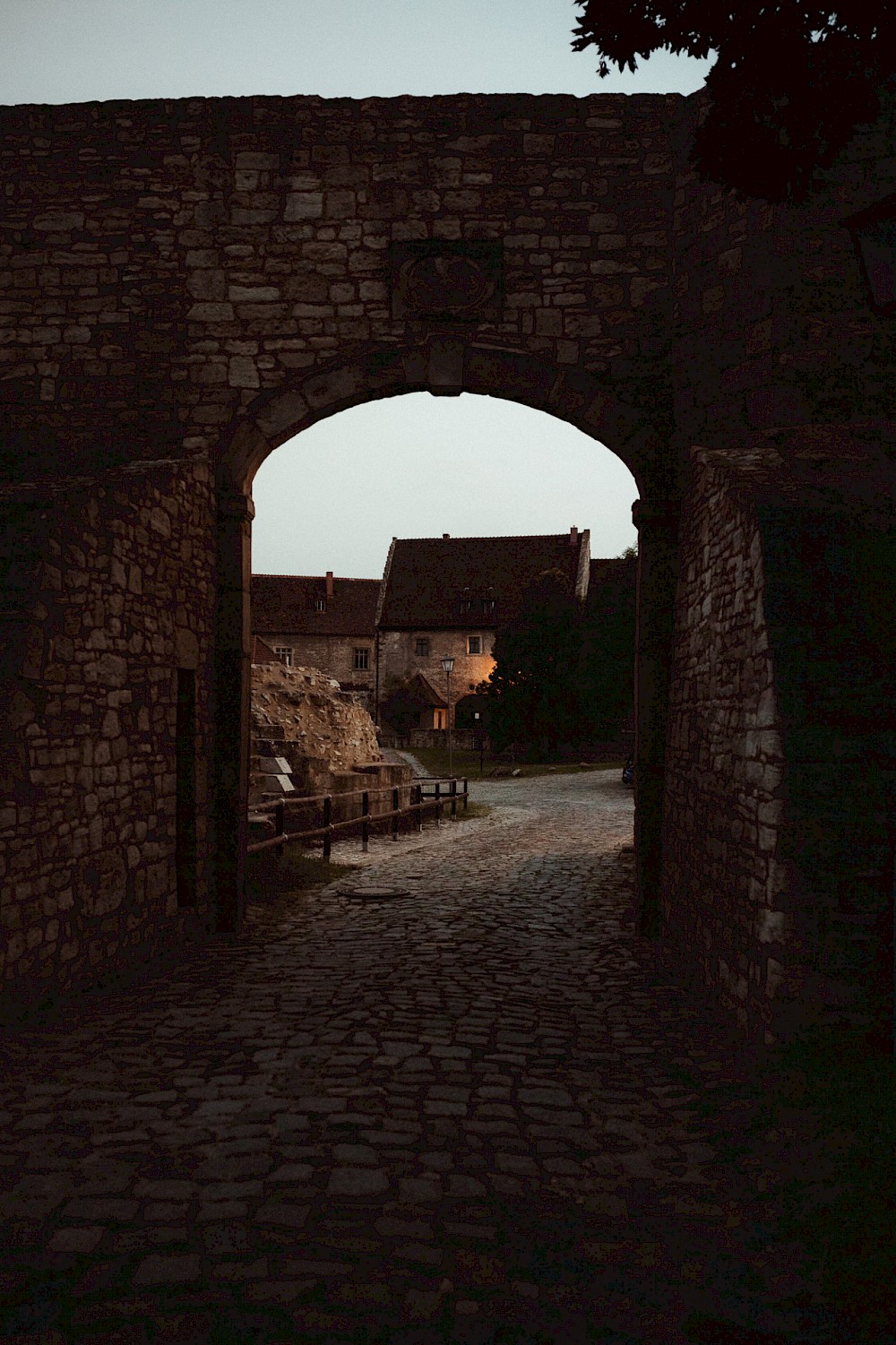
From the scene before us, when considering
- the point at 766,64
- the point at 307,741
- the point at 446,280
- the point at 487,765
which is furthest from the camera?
the point at 487,765

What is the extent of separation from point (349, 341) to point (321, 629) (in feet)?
134

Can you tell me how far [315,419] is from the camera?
7707mm

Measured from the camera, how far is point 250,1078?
408 centimetres

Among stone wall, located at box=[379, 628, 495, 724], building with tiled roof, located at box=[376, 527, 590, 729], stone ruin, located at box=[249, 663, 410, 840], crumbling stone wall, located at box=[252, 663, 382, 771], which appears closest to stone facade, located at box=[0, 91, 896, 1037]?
stone ruin, located at box=[249, 663, 410, 840]

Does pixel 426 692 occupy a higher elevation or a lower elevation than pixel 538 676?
lower

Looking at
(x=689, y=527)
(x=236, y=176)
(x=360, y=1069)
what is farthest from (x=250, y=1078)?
(x=236, y=176)

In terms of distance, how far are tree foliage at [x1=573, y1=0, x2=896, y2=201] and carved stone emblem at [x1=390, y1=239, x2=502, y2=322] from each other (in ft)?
8.27

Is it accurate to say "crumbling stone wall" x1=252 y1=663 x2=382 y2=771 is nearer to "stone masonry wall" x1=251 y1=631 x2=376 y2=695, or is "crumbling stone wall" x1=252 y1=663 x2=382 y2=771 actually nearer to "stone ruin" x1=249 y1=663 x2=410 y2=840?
"stone ruin" x1=249 y1=663 x2=410 y2=840

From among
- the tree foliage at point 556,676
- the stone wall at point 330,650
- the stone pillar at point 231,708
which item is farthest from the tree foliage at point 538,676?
the stone pillar at point 231,708

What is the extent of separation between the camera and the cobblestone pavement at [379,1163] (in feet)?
8.05

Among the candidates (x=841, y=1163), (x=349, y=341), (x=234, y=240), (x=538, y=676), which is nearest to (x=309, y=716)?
(x=349, y=341)

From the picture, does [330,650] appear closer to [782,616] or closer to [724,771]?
[724,771]

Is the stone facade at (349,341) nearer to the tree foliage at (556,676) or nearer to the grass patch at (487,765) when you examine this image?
the grass patch at (487,765)

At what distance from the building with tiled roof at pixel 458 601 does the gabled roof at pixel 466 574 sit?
0.04 meters
